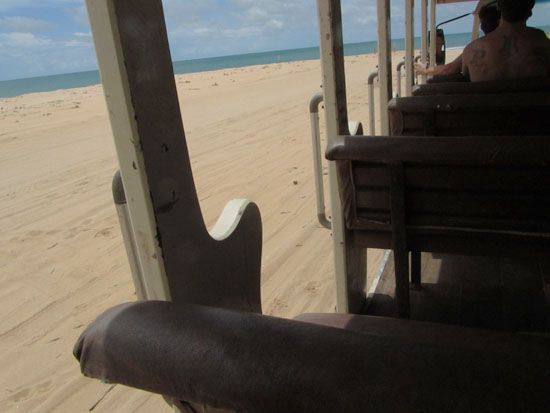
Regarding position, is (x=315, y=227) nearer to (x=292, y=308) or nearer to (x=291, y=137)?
(x=292, y=308)

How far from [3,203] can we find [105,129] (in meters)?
5.68

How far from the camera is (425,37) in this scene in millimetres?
6559

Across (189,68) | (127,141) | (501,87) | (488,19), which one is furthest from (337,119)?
(189,68)

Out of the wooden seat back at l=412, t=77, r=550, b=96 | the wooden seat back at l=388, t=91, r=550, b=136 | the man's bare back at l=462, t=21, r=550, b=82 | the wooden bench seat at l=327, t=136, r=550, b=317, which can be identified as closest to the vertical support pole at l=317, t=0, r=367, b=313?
the wooden bench seat at l=327, t=136, r=550, b=317

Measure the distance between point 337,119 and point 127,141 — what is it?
42.3 inches

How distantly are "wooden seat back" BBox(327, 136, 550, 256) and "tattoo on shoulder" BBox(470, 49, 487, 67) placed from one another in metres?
2.34

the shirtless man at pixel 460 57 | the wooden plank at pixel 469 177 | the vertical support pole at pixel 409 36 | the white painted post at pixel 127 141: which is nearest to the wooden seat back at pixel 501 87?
the wooden plank at pixel 469 177

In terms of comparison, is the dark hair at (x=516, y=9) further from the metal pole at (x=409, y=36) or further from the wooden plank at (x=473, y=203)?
the wooden plank at (x=473, y=203)

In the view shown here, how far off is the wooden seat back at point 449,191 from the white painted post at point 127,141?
2.75 ft

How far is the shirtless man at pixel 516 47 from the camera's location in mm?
3213

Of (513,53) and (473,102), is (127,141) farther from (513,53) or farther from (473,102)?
(513,53)

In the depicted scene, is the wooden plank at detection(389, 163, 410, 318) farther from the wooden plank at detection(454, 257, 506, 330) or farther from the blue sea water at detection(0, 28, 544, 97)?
the blue sea water at detection(0, 28, 544, 97)

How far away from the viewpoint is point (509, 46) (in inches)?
130

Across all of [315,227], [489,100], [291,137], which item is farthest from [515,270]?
[291,137]
